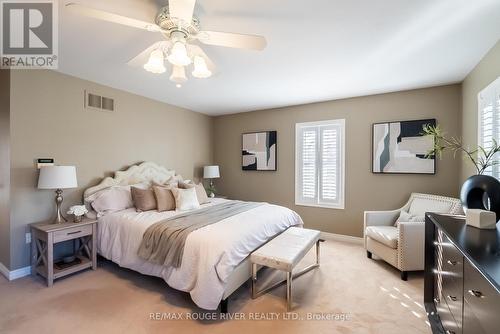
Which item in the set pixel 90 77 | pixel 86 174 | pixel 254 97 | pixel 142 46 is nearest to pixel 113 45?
pixel 142 46

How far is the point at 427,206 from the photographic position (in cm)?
311

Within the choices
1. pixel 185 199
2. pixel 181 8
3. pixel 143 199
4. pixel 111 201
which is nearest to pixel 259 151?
pixel 185 199

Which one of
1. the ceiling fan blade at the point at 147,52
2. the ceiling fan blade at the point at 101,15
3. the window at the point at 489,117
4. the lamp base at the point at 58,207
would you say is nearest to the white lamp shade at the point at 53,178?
the lamp base at the point at 58,207

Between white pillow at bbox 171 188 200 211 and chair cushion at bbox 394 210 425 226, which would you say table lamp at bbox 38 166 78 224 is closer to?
white pillow at bbox 171 188 200 211

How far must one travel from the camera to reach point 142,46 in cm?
227

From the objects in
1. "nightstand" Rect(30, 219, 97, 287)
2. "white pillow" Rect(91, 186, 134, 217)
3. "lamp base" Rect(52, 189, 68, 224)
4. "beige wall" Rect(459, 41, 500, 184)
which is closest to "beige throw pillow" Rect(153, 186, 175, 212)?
"white pillow" Rect(91, 186, 134, 217)

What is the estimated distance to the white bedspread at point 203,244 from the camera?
78.9 inches

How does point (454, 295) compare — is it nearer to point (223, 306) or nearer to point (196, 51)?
point (223, 306)

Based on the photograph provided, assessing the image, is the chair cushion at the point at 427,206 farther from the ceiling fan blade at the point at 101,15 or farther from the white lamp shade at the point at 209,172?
the ceiling fan blade at the point at 101,15

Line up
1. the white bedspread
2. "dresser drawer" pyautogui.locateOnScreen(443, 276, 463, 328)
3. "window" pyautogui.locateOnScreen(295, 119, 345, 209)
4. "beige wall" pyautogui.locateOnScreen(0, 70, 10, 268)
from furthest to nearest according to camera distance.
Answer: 1. "window" pyautogui.locateOnScreen(295, 119, 345, 209)
2. "beige wall" pyautogui.locateOnScreen(0, 70, 10, 268)
3. the white bedspread
4. "dresser drawer" pyautogui.locateOnScreen(443, 276, 463, 328)

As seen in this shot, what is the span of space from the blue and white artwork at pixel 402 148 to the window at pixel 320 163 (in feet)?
1.82

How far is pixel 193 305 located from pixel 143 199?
5.07 ft

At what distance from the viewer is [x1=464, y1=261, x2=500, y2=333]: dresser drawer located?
3.30 ft

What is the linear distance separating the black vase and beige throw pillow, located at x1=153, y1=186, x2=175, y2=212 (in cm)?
311
